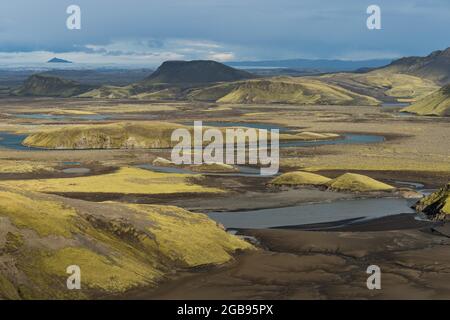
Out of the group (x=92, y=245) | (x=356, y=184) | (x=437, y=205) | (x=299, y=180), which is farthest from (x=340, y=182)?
(x=92, y=245)

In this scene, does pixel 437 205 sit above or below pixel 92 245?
below

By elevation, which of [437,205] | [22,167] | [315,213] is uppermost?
[437,205]

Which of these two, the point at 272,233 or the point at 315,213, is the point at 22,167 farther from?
the point at 272,233

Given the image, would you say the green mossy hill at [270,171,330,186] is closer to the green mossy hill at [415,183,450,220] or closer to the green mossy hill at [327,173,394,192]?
the green mossy hill at [327,173,394,192]

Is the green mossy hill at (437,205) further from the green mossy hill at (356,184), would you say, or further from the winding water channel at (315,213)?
the green mossy hill at (356,184)

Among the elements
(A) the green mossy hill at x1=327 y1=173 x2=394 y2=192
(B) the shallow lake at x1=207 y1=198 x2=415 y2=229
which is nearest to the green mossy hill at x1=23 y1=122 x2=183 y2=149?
(A) the green mossy hill at x1=327 y1=173 x2=394 y2=192

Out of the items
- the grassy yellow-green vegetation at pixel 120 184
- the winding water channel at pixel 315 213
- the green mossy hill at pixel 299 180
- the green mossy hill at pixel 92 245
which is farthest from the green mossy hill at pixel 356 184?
the green mossy hill at pixel 92 245

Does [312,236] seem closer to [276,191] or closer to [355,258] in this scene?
[355,258]
